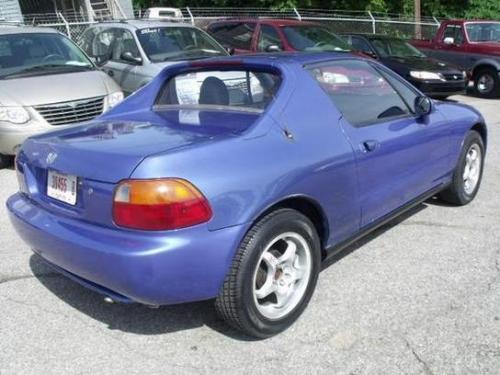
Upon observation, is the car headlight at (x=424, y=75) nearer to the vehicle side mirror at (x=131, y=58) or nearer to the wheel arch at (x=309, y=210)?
the vehicle side mirror at (x=131, y=58)

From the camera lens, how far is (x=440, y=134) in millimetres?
4586

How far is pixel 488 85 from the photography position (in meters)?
13.5

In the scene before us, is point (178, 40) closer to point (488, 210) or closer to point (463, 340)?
point (488, 210)

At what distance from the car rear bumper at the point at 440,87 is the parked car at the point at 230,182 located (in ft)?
25.4

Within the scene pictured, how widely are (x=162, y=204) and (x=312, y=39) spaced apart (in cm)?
895

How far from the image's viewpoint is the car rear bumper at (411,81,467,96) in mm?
11703

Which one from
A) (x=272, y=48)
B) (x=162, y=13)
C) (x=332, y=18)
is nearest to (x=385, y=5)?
(x=332, y=18)

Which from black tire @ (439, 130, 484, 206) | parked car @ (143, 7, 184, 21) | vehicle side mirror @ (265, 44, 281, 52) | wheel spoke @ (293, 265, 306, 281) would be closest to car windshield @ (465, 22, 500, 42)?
vehicle side mirror @ (265, 44, 281, 52)

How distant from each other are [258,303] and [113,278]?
0.84 metres

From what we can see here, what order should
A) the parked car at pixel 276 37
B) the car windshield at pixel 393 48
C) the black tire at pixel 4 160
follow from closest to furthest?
1. the black tire at pixel 4 160
2. the parked car at pixel 276 37
3. the car windshield at pixel 393 48

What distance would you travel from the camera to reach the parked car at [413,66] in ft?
38.5

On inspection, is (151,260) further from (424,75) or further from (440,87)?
(440,87)

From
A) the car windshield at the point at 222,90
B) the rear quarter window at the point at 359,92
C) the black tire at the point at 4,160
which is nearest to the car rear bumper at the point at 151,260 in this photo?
the car windshield at the point at 222,90

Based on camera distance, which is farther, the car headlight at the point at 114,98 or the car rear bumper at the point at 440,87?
the car rear bumper at the point at 440,87
